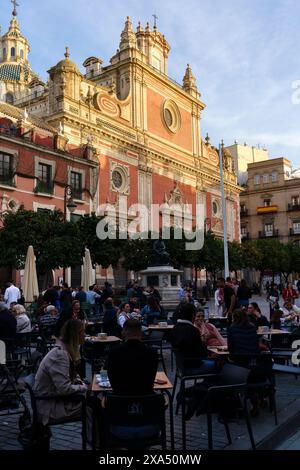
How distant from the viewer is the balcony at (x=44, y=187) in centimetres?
2612

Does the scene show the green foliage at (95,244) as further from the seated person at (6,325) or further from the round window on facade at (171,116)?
the round window on facade at (171,116)

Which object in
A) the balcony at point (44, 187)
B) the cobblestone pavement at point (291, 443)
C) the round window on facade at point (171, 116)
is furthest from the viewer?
the round window on facade at point (171, 116)

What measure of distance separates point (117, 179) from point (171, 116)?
10.3 metres

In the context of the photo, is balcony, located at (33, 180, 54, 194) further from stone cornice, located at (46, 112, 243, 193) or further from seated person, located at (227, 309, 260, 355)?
seated person, located at (227, 309, 260, 355)

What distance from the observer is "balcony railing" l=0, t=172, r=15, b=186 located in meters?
24.4

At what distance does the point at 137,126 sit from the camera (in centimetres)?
3547

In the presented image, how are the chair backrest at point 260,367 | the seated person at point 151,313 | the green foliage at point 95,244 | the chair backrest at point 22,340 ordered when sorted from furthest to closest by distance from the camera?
the green foliage at point 95,244, the seated person at point 151,313, the chair backrest at point 22,340, the chair backrest at point 260,367

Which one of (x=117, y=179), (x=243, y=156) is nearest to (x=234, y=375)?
(x=117, y=179)

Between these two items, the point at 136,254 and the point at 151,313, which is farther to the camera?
the point at 136,254

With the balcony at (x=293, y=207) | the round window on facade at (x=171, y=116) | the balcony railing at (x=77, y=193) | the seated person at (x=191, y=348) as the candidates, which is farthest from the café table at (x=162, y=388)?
the balcony at (x=293, y=207)

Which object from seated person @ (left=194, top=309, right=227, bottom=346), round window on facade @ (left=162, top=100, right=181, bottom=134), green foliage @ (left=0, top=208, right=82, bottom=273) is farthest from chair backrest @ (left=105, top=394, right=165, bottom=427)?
round window on facade @ (left=162, top=100, right=181, bottom=134)

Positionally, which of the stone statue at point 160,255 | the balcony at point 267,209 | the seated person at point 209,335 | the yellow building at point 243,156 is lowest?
the seated person at point 209,335

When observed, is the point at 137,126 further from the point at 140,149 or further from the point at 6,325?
the point at 6,325

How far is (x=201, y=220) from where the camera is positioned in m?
42.0
